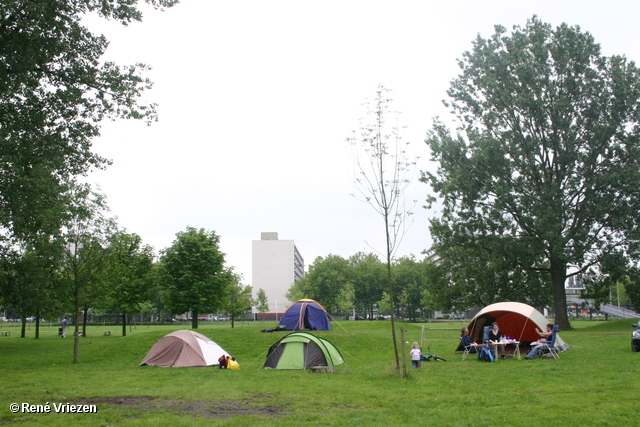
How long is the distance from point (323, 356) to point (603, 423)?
10.9 metres

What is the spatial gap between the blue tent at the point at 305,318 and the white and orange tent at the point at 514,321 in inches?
451

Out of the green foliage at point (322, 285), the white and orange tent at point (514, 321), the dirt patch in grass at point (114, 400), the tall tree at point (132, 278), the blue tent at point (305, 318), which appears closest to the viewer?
the dirt patch in grass at point (114, 400)

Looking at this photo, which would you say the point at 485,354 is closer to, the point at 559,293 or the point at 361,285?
the point at 559,293

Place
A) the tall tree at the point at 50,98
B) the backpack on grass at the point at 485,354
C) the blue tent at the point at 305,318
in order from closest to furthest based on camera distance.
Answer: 1. the tall tree at the point at 50,98
2. the backpack on grass at the point at 485,354
3. the blue tent at the point at 305,318

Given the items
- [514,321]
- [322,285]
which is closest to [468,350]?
[514,321]

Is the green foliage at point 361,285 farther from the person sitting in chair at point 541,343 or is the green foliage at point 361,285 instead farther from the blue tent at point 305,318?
the person sitting in chair at point 541,343

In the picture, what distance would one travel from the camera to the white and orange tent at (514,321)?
A: 20609 mm

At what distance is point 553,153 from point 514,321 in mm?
16429

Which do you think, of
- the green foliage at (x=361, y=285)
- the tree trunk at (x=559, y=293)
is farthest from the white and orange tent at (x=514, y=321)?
the green foliage at (x=361, y=285)

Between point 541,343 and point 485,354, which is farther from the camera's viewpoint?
point 541,343

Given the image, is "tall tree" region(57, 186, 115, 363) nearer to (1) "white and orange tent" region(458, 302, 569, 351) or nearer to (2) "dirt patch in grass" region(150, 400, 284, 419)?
(2) "dirt patch in grass" region(150, 400, 284, 419)

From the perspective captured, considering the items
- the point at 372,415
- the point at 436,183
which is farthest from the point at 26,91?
the point at 436,183

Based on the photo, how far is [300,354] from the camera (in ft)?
59.2

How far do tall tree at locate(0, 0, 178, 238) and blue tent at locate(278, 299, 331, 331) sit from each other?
16691mm
